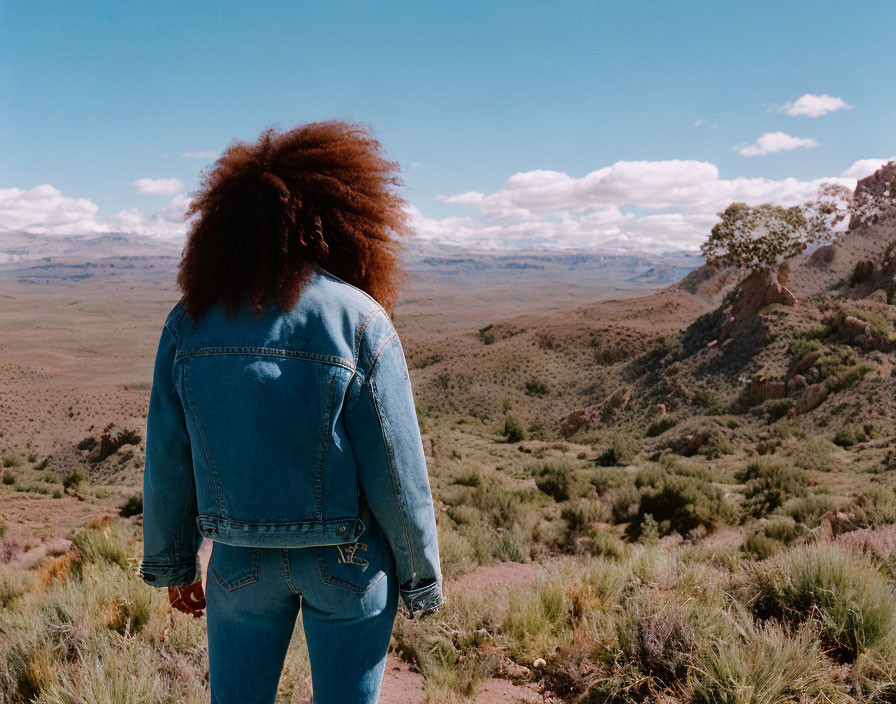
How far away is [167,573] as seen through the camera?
5.69 ft

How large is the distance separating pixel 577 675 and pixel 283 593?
2.17 m

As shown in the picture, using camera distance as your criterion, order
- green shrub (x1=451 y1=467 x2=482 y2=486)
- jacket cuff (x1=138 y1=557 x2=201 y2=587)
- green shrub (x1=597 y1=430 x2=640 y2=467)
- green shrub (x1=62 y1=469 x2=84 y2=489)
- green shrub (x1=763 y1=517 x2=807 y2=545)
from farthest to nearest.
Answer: green shrub (x1=62 y1=469 x2=84 y2=489) < green shrub (x1=597 y1=430 x2=640 y2=467) < green shrub (x1=451 y1=467 x2=482 y2=486) < green shrub (x1=763 y1=517 x2=807 y2=545) < jacket cuff (x1=138 y1=557 x2=201 y2=587)

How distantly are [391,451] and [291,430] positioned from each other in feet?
0.85

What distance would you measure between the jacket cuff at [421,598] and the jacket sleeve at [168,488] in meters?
0.69

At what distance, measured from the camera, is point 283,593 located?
1.54 m

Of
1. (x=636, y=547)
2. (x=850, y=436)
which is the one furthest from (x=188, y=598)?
(x=850, y=436)

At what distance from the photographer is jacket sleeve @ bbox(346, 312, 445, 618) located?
1458mm

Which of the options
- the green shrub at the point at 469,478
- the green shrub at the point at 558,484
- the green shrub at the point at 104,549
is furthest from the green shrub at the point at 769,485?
the green shrub at the point at 104,549

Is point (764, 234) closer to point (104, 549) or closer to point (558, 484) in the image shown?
point (558, 484)

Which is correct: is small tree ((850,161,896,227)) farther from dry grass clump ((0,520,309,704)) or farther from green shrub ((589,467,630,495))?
dry grass clump ((0,520,309,704))

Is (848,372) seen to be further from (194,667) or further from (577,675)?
(194,667)

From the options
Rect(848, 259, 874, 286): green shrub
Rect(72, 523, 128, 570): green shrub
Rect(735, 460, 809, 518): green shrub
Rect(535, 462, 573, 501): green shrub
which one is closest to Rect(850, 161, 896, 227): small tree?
Rect(848, 259, 874, 286): green shrub

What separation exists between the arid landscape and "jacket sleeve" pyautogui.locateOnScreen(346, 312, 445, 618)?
0.60 m

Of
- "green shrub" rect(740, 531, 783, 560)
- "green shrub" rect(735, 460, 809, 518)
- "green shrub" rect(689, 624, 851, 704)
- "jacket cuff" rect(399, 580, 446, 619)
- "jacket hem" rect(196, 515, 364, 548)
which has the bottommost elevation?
"green shrub" rect(735, 460, 809, 518)
